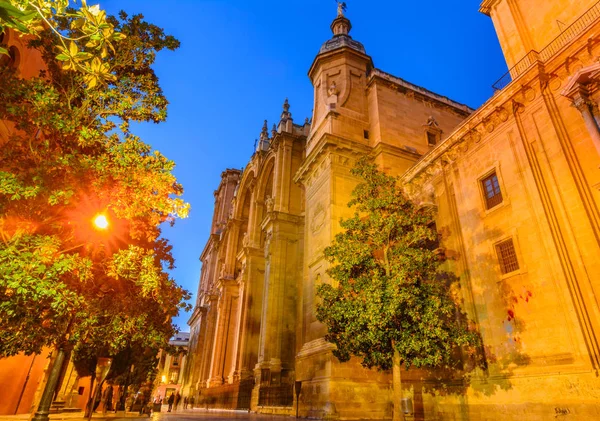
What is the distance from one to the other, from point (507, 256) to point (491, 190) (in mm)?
2490

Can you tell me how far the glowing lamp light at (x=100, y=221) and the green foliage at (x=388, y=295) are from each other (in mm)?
6480

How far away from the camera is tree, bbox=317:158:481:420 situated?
9.22 m

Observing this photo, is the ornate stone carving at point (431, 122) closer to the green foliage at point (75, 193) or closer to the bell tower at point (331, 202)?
the bell tower at point (331, 202)

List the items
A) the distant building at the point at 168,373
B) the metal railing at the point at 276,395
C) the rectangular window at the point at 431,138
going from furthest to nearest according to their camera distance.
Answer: the distant building at the point at 168,373 < the rectangular window at the point at 431,138 < the metal railing at the point at 276,395

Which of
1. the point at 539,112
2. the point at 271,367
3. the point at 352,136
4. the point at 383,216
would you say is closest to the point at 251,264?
the point at 271,367

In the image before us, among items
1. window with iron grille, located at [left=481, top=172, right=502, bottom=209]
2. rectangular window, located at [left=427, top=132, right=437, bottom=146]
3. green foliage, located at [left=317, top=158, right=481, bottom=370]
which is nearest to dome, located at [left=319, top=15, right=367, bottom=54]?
rectangular window, located at [left=427, top=132, right=437, bottom=146]

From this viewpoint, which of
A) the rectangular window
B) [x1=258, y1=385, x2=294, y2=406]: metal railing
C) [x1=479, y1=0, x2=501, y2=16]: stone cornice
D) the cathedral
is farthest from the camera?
the rectangular window

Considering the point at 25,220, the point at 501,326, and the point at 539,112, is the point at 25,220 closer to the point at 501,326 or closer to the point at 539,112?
the point at 501,326

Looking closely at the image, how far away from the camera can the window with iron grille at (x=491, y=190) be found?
38.9ft

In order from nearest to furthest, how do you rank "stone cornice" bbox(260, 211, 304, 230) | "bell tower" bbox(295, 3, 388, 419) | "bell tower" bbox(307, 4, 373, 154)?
1. "bell tower" bbox(295, 3, 388, 419)
2. "bell tower" bbox(307, 4, 373, 154)
3. "stone cornice" bbox(260, 211, 304, 230)

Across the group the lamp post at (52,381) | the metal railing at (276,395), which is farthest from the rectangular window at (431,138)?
the lamp post at (52,381)

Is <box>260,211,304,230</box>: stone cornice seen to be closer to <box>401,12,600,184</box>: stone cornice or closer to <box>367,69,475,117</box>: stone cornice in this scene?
<box>367,69,475,117</box>: stone cornice

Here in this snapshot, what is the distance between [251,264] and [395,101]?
15486 millimetres

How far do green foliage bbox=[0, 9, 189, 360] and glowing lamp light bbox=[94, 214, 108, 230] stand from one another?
255mm
